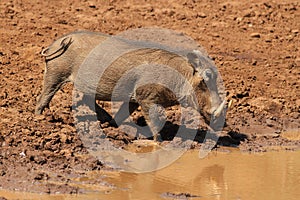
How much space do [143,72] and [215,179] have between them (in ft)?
5.40

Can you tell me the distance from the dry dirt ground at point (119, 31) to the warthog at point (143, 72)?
1.74ft

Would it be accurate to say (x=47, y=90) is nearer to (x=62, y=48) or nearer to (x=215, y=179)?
(x=62, y=48)

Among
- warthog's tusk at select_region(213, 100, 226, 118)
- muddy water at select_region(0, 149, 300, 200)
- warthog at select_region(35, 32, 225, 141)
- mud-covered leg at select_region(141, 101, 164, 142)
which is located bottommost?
muddy water at select_region(0, 149, 300, 200)

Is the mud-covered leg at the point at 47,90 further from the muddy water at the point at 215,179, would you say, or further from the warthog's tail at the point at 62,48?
the muddy water at the point at 215,179

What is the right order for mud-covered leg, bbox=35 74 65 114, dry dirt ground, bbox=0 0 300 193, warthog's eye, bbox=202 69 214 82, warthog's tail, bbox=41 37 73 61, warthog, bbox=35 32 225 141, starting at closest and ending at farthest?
dry dirt ground, bbox=0 0 300 193
warthog's eye, bbox=202 69 214 82
warthog, bbox=35 32 225 141
warthog's tail, bbox=41 37 73 61
mud-covered leg, bbox=35 74 65 114

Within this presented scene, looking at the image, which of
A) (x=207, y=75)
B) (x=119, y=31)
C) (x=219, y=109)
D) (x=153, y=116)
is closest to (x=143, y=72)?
(x=153, y=116)

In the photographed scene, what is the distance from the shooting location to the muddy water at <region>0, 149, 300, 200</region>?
7422 millimetres

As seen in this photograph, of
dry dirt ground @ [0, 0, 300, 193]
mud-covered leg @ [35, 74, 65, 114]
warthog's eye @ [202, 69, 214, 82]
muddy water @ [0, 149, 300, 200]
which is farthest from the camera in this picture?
mud-covered leg @ [35, 74, 65, 114]

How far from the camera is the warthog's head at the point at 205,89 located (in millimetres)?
8930

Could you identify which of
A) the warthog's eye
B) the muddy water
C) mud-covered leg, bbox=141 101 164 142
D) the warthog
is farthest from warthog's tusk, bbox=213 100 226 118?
mud-covered leg, bbox=141 101 164 142

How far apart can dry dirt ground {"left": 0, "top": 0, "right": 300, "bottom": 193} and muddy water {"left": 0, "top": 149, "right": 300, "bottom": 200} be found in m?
0.33

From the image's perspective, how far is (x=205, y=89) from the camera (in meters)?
9.00

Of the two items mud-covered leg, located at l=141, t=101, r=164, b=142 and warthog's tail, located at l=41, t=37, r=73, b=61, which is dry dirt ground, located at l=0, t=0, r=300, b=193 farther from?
warthog's tail, located at l=41, t=37, r=73, b=61

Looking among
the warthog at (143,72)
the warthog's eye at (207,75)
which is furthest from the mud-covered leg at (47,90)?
the warthog's eye at (207,75)
